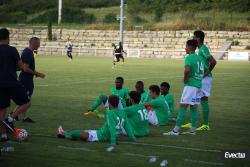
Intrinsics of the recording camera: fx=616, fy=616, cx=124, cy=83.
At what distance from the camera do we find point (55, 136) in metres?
11.4

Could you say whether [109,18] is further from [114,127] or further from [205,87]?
[114,127]

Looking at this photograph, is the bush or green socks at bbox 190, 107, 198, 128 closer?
green socks at bbox 190, 107, 198, 128

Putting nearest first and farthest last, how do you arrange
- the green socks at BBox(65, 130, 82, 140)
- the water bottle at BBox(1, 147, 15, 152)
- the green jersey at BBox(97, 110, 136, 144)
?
the water bottle at BBox(1, 147, 15, 152) < the green jersey at BBox(97, 110, 136, 144) < the green socks at BBox(65, 130, 82, 140)

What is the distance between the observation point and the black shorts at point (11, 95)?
Result: 1060 cm

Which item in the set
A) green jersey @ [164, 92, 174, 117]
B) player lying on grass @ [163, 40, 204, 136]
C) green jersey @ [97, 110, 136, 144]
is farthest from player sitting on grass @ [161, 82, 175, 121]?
green jersey @ [97, 110, 136, 144]

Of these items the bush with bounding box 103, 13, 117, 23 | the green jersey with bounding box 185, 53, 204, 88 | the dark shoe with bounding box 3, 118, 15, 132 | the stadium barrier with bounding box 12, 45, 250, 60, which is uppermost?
the bush with bounding box 103, 13, 117, 23

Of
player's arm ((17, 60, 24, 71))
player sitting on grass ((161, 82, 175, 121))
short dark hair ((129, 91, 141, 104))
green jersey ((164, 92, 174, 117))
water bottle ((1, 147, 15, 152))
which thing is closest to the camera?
water bottle ((1, 147, 15, 152))

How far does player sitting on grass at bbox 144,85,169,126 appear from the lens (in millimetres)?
13164

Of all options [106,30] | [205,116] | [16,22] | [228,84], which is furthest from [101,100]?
[16,22]

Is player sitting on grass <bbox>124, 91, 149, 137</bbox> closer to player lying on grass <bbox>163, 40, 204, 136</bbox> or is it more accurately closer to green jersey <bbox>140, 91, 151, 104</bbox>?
player lying on grass <bbox>163, 40, 204, 136</bbox>

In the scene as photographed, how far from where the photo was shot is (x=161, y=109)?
13.5m

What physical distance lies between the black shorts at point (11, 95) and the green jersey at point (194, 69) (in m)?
3.23

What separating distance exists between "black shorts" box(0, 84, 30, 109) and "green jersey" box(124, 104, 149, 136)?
197 centimetres

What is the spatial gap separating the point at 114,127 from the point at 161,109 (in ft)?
10.5
